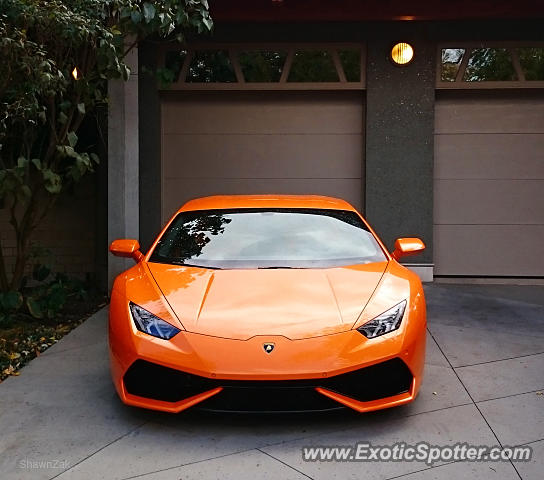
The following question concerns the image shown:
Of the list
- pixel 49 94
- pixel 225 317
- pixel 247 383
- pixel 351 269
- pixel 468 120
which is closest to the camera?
pixel 247 383

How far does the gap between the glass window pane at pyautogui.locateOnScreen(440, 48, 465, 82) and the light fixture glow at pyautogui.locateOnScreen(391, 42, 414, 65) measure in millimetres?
493

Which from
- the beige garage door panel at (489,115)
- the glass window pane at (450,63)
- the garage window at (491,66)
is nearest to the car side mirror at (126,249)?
the beige garage door panel at (489,115)

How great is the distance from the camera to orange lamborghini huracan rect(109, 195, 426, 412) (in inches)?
123

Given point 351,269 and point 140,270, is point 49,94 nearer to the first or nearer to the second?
point 140,270

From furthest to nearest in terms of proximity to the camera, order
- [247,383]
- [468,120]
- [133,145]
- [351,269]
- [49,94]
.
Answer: [468,120] → [133,145] → [49,94] → [351,269] → [247,383]

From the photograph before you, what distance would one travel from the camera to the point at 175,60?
8.16 meters

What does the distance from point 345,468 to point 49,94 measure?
438 cm

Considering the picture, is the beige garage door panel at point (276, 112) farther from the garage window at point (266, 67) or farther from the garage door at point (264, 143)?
the garage window at point (266, 67)

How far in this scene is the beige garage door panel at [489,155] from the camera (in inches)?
313

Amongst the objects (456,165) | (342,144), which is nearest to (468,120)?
(456,165)

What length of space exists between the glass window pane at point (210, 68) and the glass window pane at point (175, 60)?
144mm

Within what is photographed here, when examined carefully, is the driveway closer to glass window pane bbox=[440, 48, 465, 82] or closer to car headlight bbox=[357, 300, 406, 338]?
car headlight bbox=[357, 300, 406, 338]

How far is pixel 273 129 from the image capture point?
818 centimetres

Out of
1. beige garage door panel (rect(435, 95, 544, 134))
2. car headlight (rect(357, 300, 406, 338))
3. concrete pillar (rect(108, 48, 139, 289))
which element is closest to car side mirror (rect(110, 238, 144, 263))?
car headlight (rect(357, 300, 406, 338))
